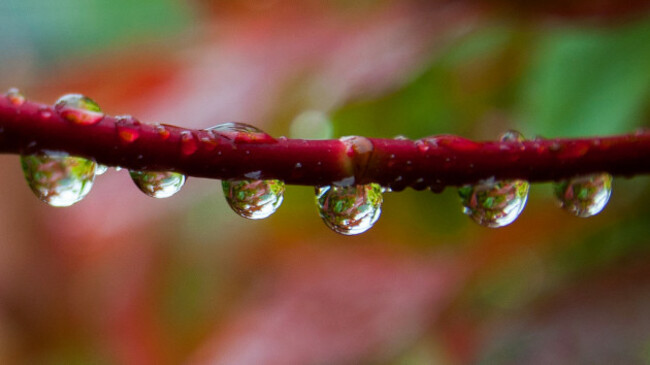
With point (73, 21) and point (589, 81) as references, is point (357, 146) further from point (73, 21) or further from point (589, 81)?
point (73, 21)

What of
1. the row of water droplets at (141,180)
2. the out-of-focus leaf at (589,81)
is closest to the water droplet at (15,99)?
the row of water droplets at (141,180)

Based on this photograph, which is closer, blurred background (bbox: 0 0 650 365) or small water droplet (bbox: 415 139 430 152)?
small water droplet (bbox: 415 139 430 152)

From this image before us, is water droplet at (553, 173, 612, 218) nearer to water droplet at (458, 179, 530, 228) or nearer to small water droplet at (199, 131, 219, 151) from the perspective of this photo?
water droplet at (458, 179, 530, 228)

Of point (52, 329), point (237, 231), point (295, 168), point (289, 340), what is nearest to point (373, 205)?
point (295, 168)

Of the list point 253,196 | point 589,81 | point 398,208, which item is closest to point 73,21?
point 398,208

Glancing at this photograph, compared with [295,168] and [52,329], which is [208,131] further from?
[52,329]

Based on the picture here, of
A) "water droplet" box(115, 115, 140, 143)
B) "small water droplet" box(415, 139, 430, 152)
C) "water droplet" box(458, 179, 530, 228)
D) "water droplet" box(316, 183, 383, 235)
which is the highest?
"water droplet" box(458, 179, 530, 228)

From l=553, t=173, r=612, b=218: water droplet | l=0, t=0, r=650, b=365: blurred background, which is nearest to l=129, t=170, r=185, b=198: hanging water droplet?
l=553, t=173, r=612, b=218: water droplet
